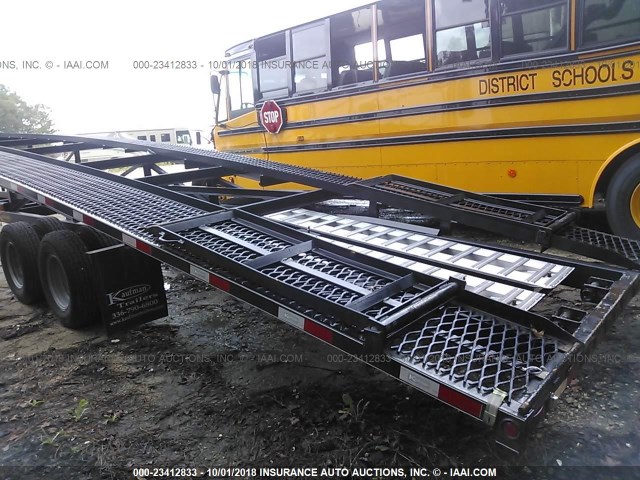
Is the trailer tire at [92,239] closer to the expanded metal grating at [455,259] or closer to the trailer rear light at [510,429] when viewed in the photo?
the expanded metal grating at [455,259]

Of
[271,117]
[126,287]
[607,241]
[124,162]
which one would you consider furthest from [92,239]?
[271,117]

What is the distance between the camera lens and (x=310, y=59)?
716cm

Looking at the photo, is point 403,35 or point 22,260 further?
point 403,35

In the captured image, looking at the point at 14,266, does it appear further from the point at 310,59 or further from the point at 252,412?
the point at 310,59

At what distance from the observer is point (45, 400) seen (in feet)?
10.4

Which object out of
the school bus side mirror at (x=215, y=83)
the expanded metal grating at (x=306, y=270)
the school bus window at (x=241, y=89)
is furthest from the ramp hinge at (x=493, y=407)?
the school bus side mirror at (x=215, y=83)

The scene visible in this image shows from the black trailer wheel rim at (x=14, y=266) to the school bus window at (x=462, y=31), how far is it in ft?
16.6

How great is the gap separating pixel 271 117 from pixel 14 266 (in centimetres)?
430

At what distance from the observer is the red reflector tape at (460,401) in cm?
190

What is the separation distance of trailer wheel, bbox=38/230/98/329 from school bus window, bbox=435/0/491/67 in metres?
4.52

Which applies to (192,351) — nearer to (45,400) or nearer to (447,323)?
(45,400)

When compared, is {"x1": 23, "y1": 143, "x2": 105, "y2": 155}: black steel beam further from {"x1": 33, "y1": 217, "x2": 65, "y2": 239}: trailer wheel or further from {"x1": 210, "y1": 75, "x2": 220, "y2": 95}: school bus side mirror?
{"x1": 210, "y1": 75, "x2": 220, "y2": 95}: school bus side mirror

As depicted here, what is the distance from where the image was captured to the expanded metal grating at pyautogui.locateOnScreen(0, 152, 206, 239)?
347 centimetres

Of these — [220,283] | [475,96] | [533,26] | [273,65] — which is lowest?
[220,283]
